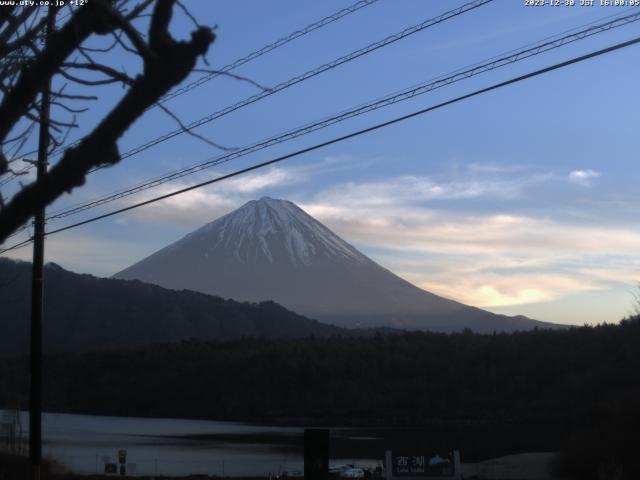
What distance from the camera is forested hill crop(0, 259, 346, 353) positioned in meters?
155

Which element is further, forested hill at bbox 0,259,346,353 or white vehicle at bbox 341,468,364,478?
forested hill at bbox 0,259,346,353

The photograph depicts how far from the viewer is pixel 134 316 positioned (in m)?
161

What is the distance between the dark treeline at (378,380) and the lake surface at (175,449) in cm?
828

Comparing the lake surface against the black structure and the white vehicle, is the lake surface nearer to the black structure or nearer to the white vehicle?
the white vehicle

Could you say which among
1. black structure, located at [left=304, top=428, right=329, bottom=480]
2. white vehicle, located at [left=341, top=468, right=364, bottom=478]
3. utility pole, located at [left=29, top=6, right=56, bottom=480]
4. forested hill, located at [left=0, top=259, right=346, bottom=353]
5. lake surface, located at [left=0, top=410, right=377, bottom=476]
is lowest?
lake surface, located at [left=0, top=410, right=377, bottom=476]

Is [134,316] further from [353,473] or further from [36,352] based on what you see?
[36,352]

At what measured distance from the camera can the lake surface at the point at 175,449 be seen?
39156mm

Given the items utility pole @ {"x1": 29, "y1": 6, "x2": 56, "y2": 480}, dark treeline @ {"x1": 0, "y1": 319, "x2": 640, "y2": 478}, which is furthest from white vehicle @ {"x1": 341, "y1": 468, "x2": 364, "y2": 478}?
dark treeline @ {"x1": 0, "y1": 319, "x2": 640, "y2": 478}

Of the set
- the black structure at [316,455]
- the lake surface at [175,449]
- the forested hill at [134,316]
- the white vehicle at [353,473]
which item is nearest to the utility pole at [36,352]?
the black structure at [316,455]

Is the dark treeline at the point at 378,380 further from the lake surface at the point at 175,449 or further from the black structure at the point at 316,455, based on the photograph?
the black structure at the point at 316,455

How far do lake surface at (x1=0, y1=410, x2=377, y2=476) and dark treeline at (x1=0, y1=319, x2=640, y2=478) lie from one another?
8282 millimetres

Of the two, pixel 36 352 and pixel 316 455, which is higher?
pixel 36 352

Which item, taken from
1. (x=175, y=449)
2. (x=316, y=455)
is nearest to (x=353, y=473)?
(x=316, y=455)

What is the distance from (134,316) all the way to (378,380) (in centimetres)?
6909
